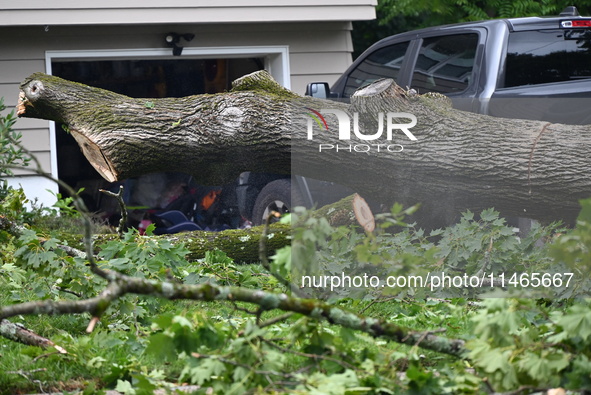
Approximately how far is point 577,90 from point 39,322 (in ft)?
13.6

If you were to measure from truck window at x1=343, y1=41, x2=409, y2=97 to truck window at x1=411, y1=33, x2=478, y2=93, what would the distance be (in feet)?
0.95

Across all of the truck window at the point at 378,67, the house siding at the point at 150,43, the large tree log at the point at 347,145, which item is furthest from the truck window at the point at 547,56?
the house siding at the point at 150,43

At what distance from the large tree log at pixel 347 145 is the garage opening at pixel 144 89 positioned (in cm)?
473

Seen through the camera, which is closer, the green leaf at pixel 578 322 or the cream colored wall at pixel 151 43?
the green leaf at pixel 578 322

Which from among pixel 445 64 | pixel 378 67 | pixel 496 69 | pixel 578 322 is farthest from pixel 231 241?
pixel 578 322

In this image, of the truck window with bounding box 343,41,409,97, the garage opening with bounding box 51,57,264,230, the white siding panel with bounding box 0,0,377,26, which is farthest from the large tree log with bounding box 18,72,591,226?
the garage opening with bounding box 51,57,264,230

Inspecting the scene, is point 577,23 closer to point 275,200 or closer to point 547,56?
point 547,56

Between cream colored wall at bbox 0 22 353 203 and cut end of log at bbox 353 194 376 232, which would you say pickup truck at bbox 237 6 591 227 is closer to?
cut end of log at bbox 353 194 376 232

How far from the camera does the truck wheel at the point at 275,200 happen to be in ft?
23.0

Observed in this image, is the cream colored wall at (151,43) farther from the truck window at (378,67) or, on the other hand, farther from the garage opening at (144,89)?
the truck window at (378,67)

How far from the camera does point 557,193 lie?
464 centimetres

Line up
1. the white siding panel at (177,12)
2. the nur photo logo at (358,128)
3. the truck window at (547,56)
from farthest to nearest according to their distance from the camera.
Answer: the white siding panel at (177,12) → the truck window at (547,56) → the nur photo logo at (358,128)

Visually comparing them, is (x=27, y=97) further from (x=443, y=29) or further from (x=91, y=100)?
(x=443, y=29)

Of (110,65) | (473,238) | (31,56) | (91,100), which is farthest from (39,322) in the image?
(110,65)
